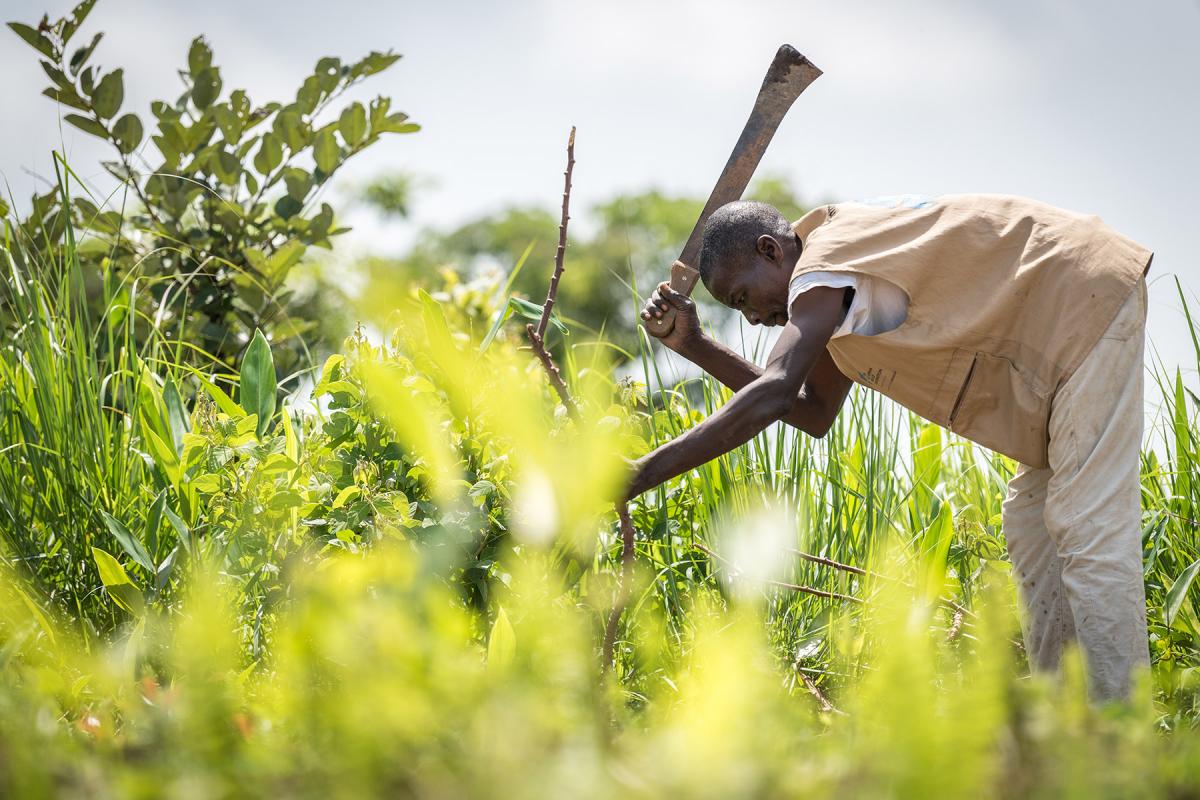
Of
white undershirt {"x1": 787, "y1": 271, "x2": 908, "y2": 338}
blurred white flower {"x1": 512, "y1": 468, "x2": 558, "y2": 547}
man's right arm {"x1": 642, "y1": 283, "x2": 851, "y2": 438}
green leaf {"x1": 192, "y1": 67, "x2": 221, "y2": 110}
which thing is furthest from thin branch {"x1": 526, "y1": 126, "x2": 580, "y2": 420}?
green leaf {"x1": 192, "y1": 67, "x2": 221, "y2": 110}

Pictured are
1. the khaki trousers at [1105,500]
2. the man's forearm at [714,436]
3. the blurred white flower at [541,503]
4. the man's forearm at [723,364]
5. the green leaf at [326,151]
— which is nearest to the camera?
the blurred white flower at [541,503]

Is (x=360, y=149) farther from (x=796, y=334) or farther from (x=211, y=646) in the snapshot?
(x=211, y=646)

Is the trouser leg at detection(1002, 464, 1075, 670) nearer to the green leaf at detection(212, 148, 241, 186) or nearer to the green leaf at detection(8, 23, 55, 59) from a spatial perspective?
the green leaf at detection(212, 148, 241, 186)

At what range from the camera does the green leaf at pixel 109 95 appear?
9.69 ft

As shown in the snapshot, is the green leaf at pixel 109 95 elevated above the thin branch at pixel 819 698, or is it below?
above

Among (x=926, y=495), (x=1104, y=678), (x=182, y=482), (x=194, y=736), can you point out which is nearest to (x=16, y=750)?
(x=194, y=736)

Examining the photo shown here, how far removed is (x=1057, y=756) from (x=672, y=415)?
2104mm

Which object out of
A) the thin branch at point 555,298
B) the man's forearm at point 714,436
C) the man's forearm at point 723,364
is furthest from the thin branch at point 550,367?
the man's forearm at point 723,364

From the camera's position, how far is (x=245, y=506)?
194 cm

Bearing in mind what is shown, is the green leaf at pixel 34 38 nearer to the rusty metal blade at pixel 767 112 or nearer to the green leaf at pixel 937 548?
the rusty metal blade at pixel 767 112

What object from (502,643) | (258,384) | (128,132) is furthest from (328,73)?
(502,643)

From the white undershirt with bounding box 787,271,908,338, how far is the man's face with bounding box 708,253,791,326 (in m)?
0.26

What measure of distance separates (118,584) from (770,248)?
156cm

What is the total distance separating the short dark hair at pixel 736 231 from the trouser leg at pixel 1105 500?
0.74m
